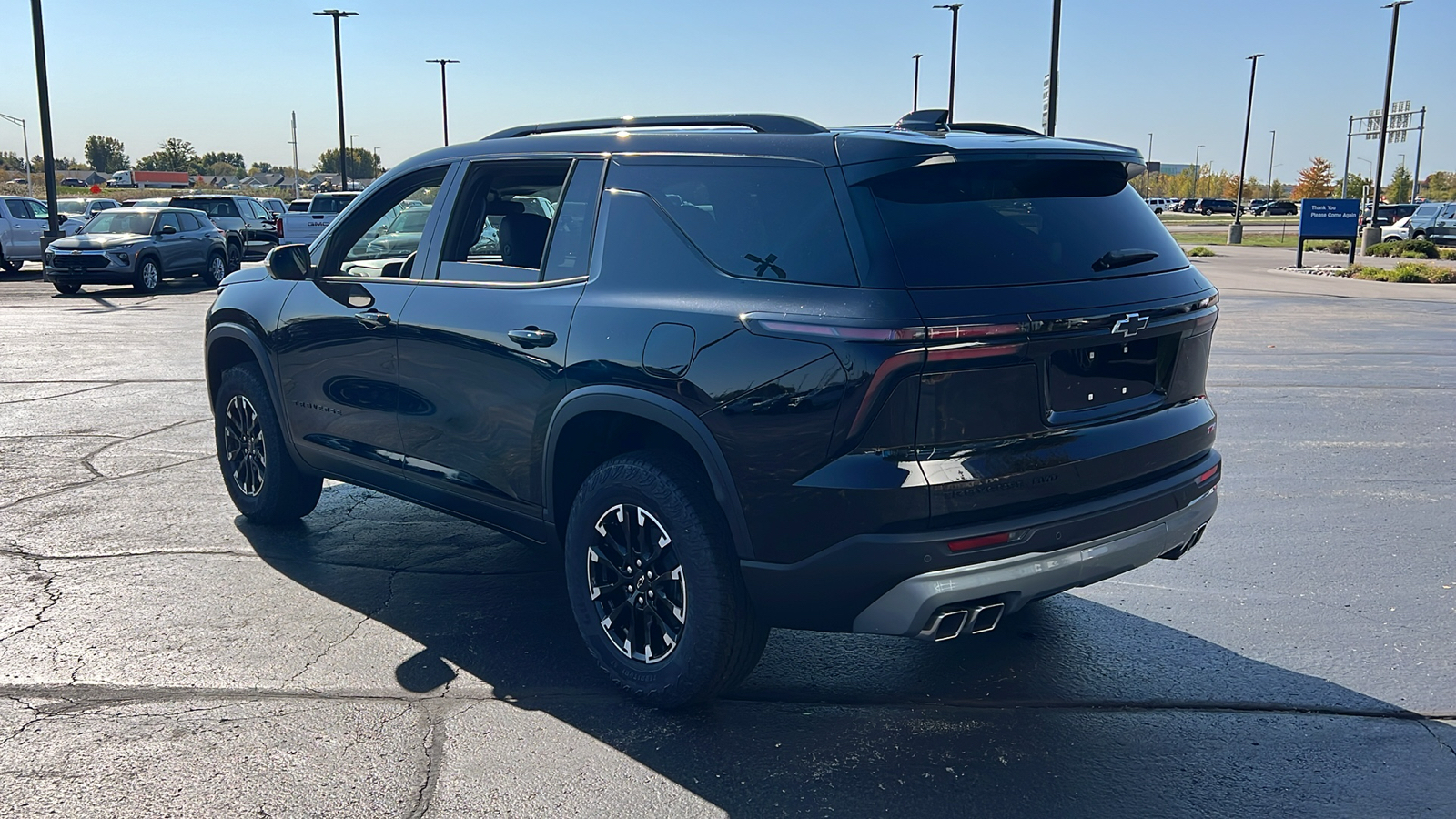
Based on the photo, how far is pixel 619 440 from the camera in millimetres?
4172

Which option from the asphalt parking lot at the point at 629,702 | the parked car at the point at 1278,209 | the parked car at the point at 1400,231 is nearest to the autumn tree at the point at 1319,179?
the parked car at the point at 1278,209

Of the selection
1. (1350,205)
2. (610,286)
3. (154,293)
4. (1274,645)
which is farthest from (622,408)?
(1350,205)

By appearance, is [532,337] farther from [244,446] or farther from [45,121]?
[45,121]

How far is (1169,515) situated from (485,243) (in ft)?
9.01

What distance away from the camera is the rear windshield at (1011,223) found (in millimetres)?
3391

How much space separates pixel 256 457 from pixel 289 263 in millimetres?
1206

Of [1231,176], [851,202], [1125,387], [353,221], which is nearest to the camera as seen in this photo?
[851,202]

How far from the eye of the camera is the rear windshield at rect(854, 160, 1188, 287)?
11.1 feet

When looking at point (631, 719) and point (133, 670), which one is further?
point (133, 670)

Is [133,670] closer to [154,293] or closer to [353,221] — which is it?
[353,221]

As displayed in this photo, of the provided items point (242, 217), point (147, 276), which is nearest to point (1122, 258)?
point (147, 276)

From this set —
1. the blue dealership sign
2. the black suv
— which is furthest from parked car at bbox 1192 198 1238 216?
the black suv

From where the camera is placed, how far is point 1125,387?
147 inches

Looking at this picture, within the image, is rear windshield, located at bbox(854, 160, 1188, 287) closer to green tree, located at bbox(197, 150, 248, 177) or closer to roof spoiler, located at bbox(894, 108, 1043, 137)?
roof spoiler, located at bbox(894, 108, 1043, 137)
